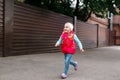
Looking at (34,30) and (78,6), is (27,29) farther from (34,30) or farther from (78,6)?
(78,6)

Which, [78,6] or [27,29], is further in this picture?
[78,6]

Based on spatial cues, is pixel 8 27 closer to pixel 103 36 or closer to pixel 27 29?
pixel 27 29

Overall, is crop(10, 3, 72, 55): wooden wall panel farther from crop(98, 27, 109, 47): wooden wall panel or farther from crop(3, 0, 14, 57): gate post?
crop(98, 27, 109, 47): wooden wall panel

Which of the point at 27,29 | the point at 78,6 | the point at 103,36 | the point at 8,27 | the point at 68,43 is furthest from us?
the point at 103,36

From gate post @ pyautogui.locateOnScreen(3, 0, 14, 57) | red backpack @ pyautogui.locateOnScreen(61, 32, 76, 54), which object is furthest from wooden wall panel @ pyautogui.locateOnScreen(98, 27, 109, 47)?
red backpack @ pyautogui.locateOnScreen(61, 32, 76, 54)

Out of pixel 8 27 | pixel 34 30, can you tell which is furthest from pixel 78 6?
pixel 8 27

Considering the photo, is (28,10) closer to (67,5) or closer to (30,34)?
(30,34)

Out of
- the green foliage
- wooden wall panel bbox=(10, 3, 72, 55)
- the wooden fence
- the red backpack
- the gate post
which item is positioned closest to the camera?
the red backpack

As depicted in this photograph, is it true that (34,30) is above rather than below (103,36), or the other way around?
above

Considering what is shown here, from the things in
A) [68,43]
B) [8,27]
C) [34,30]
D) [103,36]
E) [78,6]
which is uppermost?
[78,6]

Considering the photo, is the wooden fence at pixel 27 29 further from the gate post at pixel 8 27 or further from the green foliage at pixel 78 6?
the green foliage at pixel 78 6

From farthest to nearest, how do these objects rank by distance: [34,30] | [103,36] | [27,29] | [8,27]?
[103,36] → [34,30] → [27,29] → [8,27]

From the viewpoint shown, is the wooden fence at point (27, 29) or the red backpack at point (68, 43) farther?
the wooden fence at point (27, 29)

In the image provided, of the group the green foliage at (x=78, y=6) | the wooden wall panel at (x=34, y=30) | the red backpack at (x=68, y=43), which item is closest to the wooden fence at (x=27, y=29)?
the wooden wall panel at (x=34, y=30)
